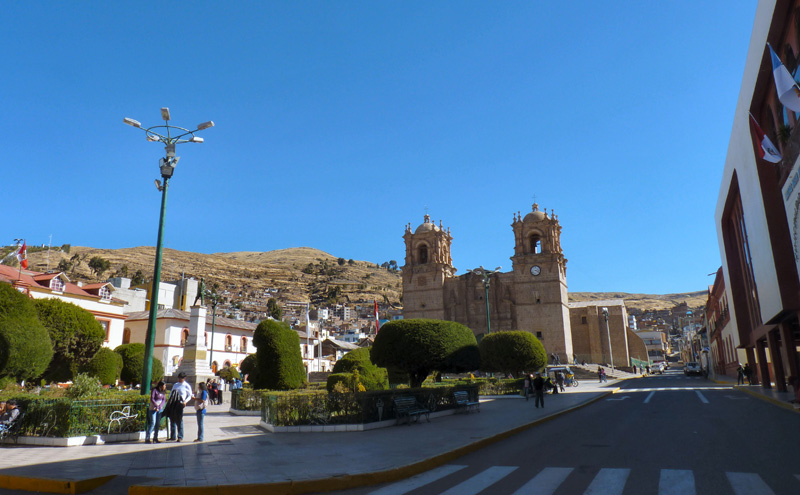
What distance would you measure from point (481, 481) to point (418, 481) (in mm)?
888

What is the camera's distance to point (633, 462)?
8102 millimetres

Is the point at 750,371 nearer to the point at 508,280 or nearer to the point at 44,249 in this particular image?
the point at 508,280

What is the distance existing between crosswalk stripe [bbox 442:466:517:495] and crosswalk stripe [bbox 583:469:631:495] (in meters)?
1.25

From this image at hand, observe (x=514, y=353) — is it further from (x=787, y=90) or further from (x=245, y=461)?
(x=245, y=461)

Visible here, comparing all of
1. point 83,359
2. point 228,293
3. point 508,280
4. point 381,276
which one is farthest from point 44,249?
point 83,359

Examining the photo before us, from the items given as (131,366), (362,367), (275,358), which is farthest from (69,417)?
(131,366)

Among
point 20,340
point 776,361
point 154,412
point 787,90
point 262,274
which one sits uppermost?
point 262,274

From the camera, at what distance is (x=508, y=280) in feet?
230

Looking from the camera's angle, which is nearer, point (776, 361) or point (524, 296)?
point (776, 361)

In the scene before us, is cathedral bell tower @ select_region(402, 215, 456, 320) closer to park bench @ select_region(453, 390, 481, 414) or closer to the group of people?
park bench @ select_region(453, 390, 481, 414)

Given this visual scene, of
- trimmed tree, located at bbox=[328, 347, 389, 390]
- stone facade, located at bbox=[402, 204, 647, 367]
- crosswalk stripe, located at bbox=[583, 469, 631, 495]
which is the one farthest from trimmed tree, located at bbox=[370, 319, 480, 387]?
stone facade, located at bbox=[402, 204, 647, 367]

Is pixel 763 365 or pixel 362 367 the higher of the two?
pixel 362 367

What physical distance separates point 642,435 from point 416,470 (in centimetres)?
602

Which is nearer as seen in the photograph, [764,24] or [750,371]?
[764,24]
